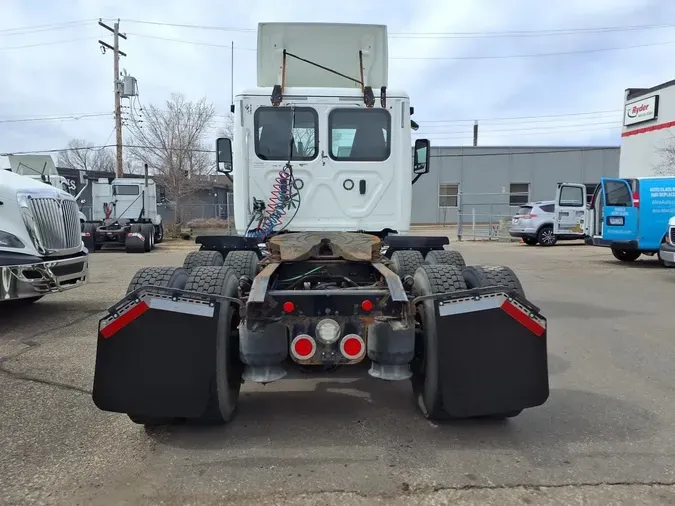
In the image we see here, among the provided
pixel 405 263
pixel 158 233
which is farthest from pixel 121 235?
pixel 405 263

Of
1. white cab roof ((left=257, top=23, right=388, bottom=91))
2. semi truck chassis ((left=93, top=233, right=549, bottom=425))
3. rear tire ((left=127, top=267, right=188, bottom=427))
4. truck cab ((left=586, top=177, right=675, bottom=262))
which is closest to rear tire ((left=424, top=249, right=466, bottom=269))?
semi truck chassis ((left=93, top=233, right=549, bottom=425))

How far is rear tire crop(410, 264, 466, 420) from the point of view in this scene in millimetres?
3324

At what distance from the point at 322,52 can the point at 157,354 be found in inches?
174

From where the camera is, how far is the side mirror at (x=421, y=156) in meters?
6.19

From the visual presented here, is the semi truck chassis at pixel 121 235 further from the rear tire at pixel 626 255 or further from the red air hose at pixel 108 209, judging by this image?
the rear tire at pixel 626 255

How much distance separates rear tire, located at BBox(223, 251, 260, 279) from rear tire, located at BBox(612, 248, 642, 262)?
43.5 feet

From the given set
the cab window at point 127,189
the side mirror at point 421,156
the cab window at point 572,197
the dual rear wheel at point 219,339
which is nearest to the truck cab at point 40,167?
the cab window at point 127,189

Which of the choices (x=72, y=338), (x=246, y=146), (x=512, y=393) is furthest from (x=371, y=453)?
(x=72, y=338)

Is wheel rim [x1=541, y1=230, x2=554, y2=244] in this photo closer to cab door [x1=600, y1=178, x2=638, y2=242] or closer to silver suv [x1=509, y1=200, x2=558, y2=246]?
silver suv [x1=509, y1=200, x2=558, y2=246]

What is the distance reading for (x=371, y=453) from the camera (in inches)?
131

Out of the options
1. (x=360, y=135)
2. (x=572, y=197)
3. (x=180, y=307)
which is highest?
(x=360, y=135)

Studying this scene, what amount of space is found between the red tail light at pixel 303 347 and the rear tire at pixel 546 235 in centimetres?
1910

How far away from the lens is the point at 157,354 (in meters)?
3.21

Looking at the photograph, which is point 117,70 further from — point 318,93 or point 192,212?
point 318,93
